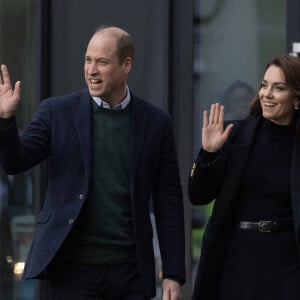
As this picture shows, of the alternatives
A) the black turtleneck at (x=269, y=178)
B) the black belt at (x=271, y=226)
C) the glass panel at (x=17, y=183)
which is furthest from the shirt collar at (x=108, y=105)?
the glass panel at (x=17, y=183)

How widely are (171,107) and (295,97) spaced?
2.14m

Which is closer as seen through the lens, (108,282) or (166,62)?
(108,282)

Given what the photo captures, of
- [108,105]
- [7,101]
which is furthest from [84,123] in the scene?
[7,101]

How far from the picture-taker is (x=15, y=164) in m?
4.57

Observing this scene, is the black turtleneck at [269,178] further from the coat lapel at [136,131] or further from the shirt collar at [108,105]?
the shirt collar at [108,105]

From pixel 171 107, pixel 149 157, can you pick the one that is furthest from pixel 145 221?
pixel 171 107

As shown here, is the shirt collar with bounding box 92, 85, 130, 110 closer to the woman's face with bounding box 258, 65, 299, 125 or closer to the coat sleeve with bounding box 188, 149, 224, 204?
the coat sleeve with bounding box 188, 149, 224, 204

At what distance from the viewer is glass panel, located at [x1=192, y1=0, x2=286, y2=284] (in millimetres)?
7051

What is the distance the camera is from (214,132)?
4.91 meters

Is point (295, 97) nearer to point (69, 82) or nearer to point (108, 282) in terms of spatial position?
point (108, 282)

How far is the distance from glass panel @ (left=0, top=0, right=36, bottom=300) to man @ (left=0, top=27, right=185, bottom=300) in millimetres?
2440

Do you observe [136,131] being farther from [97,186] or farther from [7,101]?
[7,101]

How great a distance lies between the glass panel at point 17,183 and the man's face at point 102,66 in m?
2.52

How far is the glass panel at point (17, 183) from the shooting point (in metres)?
7.26
